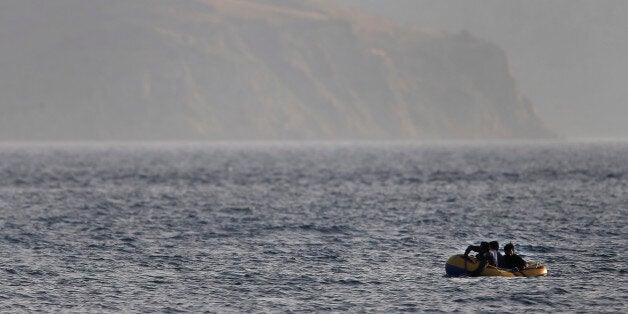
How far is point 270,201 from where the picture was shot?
80.7 m

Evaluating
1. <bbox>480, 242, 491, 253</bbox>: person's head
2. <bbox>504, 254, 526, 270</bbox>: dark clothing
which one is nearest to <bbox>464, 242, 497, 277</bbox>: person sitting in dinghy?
<bbox>480, 242, 491, 253</bbox>: person's head

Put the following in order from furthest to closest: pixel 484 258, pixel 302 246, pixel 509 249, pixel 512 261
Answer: pixel 302 246 → pixel 512 261 → pixel 509 249 → pixel 484 258

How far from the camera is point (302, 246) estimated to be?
164 ft

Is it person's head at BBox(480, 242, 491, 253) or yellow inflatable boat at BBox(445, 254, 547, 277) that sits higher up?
person's head at BBox(480, 242, 491, 253)

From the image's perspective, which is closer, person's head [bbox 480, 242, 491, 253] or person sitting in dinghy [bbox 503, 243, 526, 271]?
person's head [bbox 480, 242, 491, 253]

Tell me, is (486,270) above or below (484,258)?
below

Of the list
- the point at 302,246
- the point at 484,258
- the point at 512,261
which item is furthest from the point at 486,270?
the point at 302,246

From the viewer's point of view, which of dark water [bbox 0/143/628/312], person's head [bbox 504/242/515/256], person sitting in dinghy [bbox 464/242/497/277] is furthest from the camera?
person's head [bbox 504/242/515/256]

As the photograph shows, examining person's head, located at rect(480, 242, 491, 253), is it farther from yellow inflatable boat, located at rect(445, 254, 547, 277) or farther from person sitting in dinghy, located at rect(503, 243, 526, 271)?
person sitting in dinghy, located at rect(503, 243, 526, 271)

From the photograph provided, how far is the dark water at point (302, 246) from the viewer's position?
3575cm

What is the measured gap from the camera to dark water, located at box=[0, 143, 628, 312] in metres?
35.8

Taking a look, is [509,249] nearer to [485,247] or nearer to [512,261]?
[512,261]

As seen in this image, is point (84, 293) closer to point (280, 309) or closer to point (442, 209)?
point (280, 309)

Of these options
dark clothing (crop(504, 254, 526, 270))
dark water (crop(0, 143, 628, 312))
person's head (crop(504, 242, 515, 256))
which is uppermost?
person's head (crop(504, 242, 515, 256))
